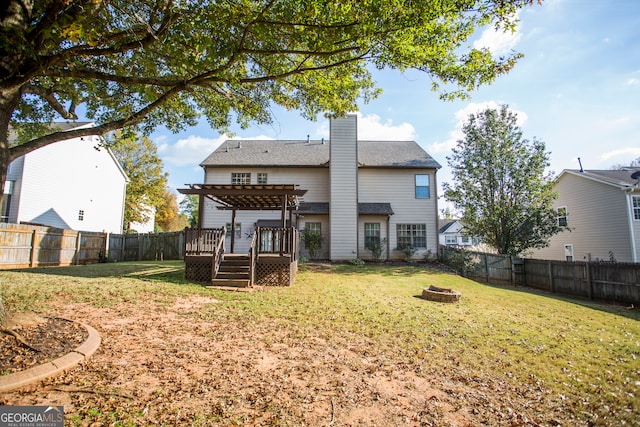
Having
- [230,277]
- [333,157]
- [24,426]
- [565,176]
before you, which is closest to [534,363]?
[24,426]

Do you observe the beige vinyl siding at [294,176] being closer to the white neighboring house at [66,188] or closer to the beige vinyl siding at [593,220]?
the white neighboring house at [66,188]

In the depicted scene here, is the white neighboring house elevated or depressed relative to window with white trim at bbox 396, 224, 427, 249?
elevated

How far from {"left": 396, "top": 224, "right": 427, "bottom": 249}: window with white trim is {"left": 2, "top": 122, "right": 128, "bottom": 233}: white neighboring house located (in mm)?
17689

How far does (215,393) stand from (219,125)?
332 inches

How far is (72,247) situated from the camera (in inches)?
Result: 628

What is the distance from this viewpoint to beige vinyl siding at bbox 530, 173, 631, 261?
1802 cm

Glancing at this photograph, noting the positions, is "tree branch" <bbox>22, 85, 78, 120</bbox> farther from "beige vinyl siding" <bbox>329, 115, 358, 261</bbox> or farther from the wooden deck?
"beige vinyl siding" <bbox>329, 115, 358, 261</bbox>

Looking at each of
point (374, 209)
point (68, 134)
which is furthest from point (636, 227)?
point (68, 134)

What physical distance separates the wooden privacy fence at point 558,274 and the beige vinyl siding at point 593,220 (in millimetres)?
6977

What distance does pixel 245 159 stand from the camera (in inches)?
788

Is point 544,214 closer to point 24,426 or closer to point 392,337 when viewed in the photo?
point 392,337

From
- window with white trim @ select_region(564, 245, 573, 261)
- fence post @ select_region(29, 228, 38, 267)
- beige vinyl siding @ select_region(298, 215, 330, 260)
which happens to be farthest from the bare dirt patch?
window with white trim @ select_region(564, 245, 573, 261)

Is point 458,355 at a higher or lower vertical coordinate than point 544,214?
lower

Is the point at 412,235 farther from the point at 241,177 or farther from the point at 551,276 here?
the point at 241,177
